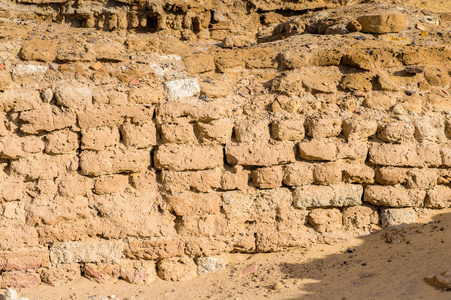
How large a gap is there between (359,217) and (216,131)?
1331mm

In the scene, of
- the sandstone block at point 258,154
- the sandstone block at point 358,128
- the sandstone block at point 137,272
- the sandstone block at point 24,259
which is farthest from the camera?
the sandstone block at point 358,128

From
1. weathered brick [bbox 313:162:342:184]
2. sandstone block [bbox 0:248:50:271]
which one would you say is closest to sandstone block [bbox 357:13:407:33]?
weathered brick [bbox 313:162:342:184]

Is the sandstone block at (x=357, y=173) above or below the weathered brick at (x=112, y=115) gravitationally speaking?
below

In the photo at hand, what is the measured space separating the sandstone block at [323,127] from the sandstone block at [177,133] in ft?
3.07

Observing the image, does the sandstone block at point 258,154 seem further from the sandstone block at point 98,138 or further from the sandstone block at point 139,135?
the sandstone block at point 98,138

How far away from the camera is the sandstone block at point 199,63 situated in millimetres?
3805

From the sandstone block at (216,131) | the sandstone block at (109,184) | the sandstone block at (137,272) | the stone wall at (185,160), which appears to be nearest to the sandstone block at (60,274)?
the stone wall at (185,160)

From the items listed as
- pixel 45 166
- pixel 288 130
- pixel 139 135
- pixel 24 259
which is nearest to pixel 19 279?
pixel 24 259

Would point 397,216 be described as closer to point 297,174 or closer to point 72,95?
point 297,174

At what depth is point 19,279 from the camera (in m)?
3.32

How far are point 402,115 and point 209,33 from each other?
2.10m

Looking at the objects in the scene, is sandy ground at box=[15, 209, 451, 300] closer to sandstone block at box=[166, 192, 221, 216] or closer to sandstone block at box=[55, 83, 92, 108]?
sandstone block at box=[166, 192, 221, 216]

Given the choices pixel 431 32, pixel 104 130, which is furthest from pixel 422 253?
pixel 104 130

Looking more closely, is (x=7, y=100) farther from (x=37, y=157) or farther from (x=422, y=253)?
(x=422, y=253)
